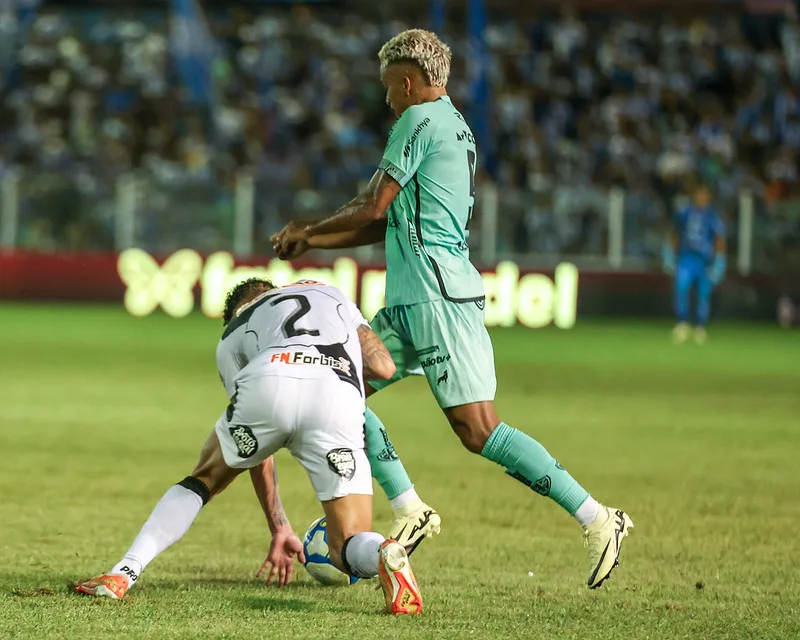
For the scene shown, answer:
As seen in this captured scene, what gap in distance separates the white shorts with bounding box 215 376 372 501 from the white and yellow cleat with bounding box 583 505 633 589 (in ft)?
3.31

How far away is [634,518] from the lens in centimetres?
788

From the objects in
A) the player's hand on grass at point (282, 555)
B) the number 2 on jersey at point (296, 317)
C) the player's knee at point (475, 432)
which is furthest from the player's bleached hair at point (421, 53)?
the player's hand on grass at point (282, 555)

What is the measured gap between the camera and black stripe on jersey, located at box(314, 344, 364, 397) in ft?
17.6

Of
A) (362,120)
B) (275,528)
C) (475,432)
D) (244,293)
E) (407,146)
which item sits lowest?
(275,528)

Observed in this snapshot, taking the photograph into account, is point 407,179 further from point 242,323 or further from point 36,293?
point 36,293

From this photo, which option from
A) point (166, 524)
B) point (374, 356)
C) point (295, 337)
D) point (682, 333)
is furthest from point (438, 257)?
point (682, 333)

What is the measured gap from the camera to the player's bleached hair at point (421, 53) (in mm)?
5926

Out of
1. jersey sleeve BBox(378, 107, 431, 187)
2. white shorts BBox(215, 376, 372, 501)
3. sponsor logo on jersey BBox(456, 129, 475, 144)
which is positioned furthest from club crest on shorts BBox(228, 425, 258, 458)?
sponsor logo on jersey BBox(456, 129, 475, 144)

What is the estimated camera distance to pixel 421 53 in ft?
19.4

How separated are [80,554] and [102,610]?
1336mm

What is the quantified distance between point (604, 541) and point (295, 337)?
1.47 meters

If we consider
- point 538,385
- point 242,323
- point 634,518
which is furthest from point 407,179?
point 538,385

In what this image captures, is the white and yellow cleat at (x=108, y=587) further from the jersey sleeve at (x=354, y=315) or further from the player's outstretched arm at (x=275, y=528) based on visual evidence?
the jersey sleeve at (x=354, y=315)

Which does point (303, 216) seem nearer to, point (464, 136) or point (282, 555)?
point (464, 136)
